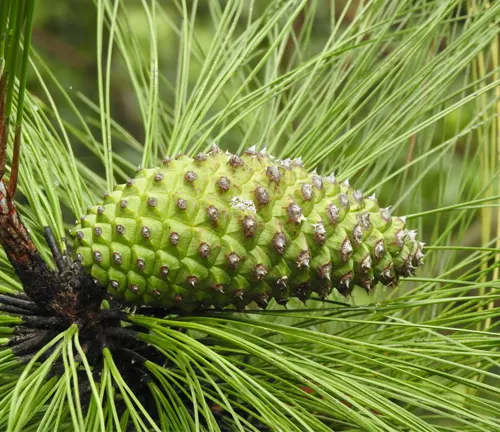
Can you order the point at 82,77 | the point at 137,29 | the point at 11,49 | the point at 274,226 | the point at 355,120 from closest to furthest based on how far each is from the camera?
1. the point at 11,49
2. the point at 274,226
3. the point at 355,120
4. the point at 137,29
5. the point at 82,77

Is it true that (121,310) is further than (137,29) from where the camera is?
No

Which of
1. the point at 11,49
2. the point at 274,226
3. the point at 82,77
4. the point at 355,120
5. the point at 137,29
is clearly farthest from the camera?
the point at 82,77

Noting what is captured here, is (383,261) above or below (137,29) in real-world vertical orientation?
below

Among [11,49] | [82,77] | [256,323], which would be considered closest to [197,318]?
[256,323]

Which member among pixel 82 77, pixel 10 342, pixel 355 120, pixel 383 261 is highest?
pixel 82 77

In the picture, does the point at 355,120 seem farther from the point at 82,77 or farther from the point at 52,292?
the point at 82,77

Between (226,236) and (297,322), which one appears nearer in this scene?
(226,236)
